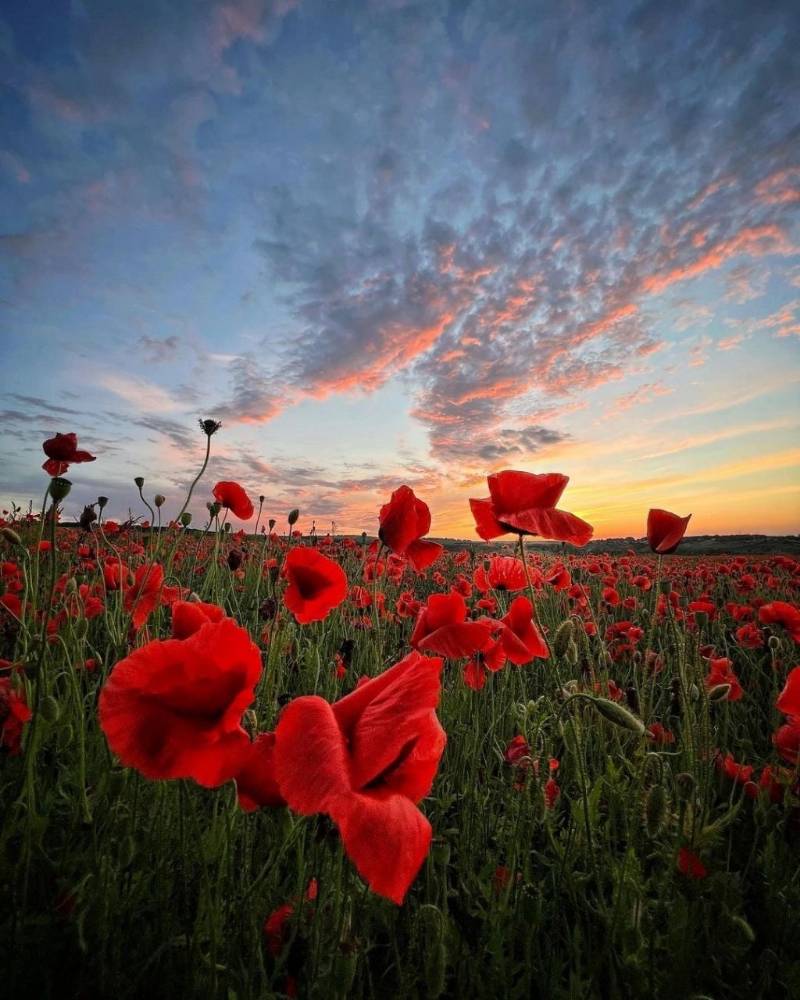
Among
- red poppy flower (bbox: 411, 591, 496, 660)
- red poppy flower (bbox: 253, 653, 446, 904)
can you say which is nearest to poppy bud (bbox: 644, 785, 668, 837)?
red poppy flower (bbox: 411, 591, 496, 660)

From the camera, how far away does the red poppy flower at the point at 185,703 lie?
765mm

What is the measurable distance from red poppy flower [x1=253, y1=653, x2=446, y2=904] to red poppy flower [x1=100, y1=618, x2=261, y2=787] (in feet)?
0.37

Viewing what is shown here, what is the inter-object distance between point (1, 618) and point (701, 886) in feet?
12.0

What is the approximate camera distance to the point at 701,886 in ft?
6.25

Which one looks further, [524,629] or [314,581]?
[524,629]

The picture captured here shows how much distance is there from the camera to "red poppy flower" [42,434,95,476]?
1954mm

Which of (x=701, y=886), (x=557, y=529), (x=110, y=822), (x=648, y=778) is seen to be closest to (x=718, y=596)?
(x=648, y=778)

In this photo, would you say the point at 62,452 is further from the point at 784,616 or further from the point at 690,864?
the point at 784,616

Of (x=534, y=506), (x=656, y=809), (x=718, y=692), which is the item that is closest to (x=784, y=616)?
(x=718, y=692)

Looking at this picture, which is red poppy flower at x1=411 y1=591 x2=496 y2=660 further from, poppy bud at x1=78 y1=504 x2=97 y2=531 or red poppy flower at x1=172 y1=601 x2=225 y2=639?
poppy bud at x1=78 y1=504 x2=97 y2=531

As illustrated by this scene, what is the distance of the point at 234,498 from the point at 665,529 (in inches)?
73.1

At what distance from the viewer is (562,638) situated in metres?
2.13

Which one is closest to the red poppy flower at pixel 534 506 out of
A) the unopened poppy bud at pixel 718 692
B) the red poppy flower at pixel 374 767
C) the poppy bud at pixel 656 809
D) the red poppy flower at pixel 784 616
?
the poppy bud at pixel 656 809

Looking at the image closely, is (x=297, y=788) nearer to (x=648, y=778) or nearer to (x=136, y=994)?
(x=136, y=994)
